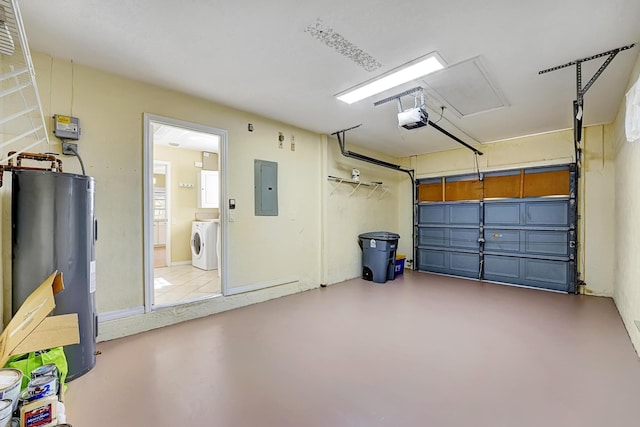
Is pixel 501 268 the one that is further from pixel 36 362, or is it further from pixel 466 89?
pixel 36 362

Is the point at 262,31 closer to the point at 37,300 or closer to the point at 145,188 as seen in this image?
the point at 145,188

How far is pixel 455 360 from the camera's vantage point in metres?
2.33

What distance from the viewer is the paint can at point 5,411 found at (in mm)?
1257

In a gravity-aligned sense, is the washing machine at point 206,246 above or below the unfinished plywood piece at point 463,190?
below

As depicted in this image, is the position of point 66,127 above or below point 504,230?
above

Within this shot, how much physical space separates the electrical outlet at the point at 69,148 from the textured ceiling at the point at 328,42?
2.43 feet

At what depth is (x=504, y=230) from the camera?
5.18 meters

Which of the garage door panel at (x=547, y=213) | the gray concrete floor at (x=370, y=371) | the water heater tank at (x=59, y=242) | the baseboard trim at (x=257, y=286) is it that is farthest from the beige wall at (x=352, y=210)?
the water heater tank at (x=59, y=242)

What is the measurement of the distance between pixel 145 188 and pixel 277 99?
1.75m

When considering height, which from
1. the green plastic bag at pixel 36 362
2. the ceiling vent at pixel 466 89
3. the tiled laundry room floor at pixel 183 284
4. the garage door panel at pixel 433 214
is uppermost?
the ceiling vent at pixel 466 89

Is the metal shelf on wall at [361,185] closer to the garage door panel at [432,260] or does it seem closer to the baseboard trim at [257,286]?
the garage door panel at [432,260]

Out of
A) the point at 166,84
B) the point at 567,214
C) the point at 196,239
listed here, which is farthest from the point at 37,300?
the point at 567,214

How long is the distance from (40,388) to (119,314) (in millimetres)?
1355

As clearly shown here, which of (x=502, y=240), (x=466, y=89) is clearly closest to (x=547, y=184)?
(x=502, y=240)
